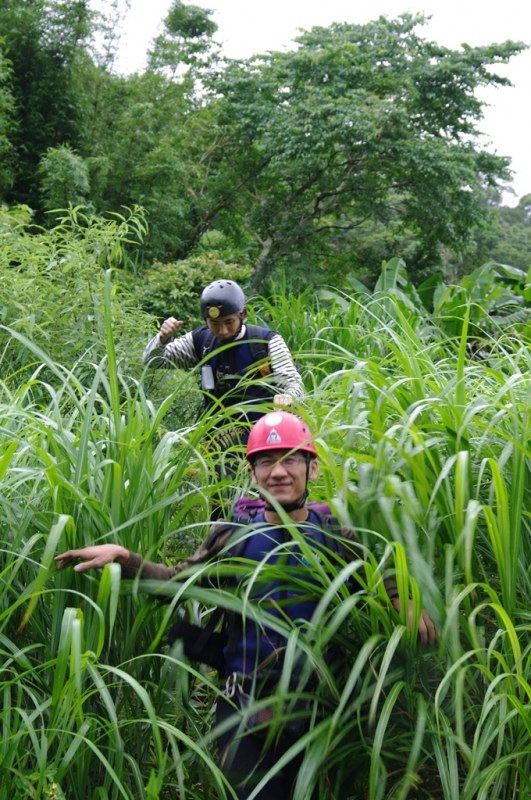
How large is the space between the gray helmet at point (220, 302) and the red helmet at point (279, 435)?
183 centimetres

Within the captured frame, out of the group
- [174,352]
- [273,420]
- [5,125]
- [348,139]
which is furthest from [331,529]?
[5,125]

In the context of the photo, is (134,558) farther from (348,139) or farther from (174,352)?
(348,139)

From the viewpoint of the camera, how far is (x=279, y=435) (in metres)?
2.57

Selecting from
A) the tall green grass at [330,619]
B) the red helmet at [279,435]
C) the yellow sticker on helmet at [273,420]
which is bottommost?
the tall green grass at [330,619]

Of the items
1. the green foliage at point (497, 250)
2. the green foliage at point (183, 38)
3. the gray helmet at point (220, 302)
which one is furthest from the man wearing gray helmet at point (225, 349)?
the green foliage at point (183, 38)

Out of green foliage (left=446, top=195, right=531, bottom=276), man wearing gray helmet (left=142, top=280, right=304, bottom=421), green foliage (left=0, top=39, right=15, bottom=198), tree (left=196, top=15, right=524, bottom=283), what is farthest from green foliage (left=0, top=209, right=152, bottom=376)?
green foliage (left=446, top=195, right=531, bottom=276)

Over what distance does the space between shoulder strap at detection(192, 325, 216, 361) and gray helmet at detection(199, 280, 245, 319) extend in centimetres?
18

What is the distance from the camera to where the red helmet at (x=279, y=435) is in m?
2.57

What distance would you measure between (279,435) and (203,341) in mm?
2125

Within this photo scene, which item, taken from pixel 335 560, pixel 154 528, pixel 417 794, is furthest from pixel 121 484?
pixel 417 794

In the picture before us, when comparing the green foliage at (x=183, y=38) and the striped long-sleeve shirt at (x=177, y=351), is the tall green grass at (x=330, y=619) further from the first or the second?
the green foliage at (x=183, y=38)

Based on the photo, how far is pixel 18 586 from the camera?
8.34 feet

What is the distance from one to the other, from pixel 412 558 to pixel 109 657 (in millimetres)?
910

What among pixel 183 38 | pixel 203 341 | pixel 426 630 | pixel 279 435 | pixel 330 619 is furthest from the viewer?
pixel 183 38
